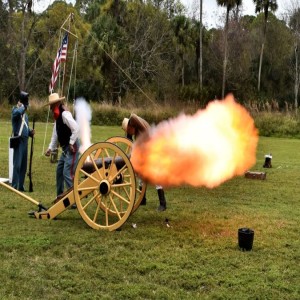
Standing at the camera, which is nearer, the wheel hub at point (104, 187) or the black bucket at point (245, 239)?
the black bucket at point (245, 239)

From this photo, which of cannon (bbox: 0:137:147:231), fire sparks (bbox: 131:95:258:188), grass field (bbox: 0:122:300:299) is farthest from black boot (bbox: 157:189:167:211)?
cannon (bbox: 0:137:147:231)

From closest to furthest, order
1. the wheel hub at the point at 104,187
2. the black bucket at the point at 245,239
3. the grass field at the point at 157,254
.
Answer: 1. the grass field at the point at 157,254
2. the black bucket at the point at 245,239
3. the wheel hub at the point at 104,187

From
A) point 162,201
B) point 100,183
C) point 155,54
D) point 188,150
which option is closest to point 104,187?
point 100,183

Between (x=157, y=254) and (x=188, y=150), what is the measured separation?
1805 mm

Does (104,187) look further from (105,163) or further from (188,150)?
(188,150)

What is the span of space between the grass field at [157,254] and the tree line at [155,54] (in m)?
23.7

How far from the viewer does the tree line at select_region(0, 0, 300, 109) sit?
3506cm

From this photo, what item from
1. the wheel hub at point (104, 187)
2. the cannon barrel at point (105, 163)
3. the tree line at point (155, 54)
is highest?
the tree line at point (155, 54)

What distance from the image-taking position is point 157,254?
5.73m

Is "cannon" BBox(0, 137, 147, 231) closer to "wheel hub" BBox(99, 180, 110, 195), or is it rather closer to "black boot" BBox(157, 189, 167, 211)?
"wheel hub" BBox(99, 180, 110, 195)

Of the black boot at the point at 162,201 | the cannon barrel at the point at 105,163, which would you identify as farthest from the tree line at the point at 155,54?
the cannon barrel at the point at 105,163

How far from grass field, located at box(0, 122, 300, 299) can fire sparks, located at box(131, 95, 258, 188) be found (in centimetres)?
72

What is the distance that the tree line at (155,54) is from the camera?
115ft

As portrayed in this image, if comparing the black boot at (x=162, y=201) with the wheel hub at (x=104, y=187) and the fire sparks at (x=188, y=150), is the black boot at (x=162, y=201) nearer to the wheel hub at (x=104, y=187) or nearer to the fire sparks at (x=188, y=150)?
the fire sparks at (x=188, y=150)
